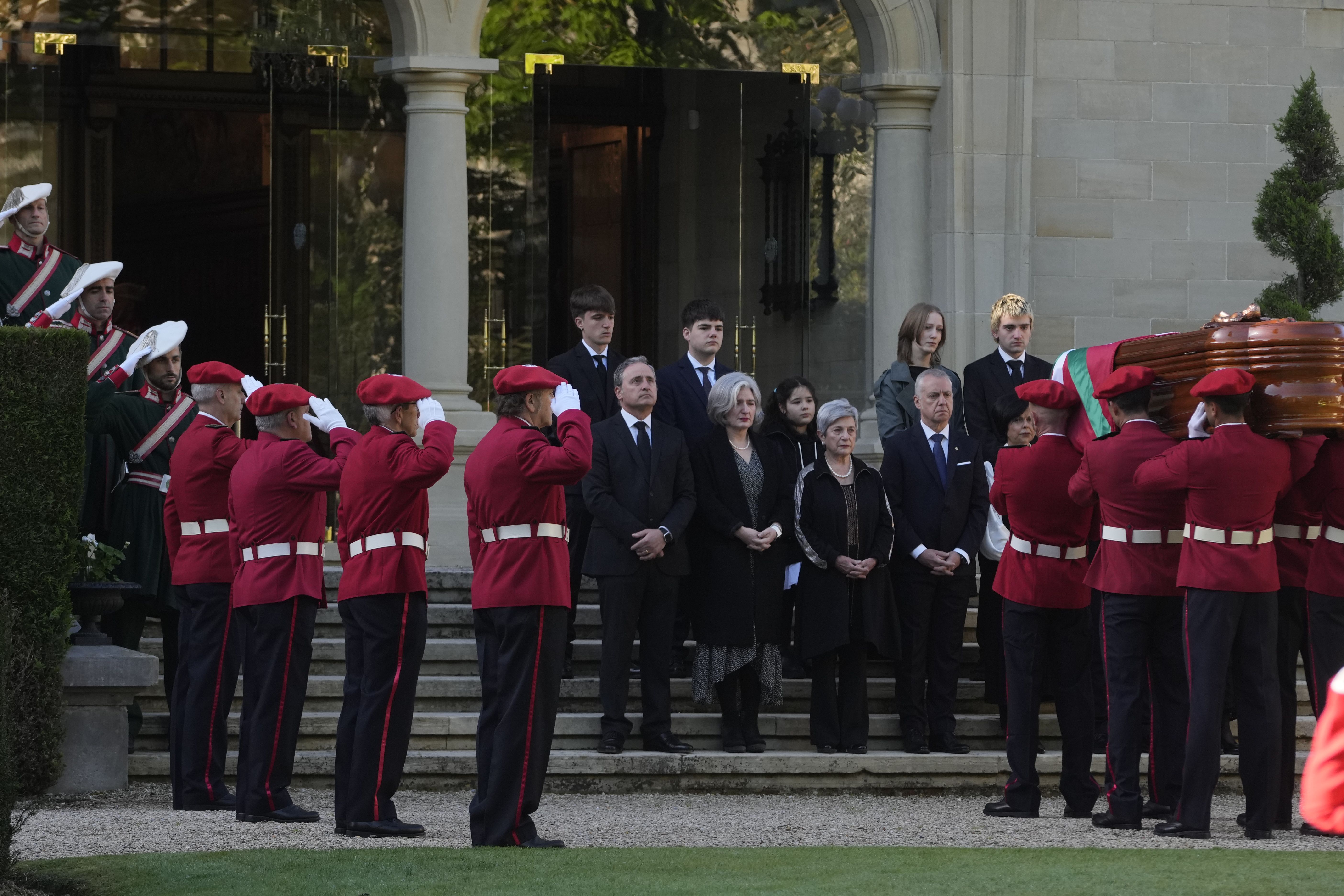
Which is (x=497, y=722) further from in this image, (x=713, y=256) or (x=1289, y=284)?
(x=713, y=256)

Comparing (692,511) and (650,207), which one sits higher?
(650,207)

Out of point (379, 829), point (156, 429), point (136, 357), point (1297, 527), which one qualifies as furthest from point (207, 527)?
point (1297, 527)

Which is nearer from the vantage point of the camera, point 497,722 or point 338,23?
point 497,722

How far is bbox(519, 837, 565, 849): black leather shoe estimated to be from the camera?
23.9ft

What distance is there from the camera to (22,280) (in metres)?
10.0

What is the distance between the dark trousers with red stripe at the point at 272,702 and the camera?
8000 mm

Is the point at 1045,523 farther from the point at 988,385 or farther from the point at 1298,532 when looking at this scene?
the point at 988,385

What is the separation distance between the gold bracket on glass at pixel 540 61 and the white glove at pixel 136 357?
4.30m

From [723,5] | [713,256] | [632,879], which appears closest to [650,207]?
[713,256]

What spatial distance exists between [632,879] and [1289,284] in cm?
681

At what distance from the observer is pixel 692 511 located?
372 inches

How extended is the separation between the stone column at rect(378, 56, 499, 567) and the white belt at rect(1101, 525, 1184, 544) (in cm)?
513

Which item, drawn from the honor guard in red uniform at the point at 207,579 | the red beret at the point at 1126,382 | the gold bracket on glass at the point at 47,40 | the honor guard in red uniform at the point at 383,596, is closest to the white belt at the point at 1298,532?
the red beret at the point at 1126,382

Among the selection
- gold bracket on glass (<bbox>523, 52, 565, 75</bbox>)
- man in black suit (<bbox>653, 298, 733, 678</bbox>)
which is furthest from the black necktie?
gold bracket on glass (<bbox>523, 52, 565, 75</bbox>)
